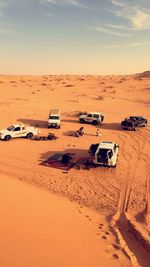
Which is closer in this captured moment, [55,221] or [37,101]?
[55,221]

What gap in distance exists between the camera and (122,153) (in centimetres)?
2789

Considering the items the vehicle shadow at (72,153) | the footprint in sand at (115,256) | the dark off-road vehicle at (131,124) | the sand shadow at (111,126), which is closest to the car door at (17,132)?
the vehicle shadow at (72,153)

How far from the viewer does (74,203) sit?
17.9m

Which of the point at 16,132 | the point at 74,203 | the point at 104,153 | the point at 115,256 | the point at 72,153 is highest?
the point at 16,132

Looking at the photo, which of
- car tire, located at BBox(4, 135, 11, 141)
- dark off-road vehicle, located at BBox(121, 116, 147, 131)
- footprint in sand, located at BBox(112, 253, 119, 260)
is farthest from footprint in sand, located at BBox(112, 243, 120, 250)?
dark off-road vehicle, located at BBox(121, 116, 147, 131)

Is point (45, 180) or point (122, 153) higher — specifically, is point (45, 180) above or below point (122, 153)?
below

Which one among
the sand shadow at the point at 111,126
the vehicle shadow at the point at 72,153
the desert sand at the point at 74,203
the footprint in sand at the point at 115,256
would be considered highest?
the sand shadow at the point at 111,126

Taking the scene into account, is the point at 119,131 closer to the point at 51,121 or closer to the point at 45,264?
the point at 51,121

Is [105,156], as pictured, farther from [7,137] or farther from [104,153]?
[7,137]

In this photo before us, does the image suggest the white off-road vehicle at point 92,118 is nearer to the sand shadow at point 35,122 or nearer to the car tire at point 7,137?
the sand shadow at point 35,122

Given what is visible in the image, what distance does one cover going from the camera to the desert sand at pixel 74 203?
11469 mm

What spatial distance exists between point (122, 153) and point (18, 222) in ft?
51.9

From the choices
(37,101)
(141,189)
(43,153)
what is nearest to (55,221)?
(141,189)

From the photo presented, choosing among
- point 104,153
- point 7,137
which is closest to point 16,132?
point 7,137
